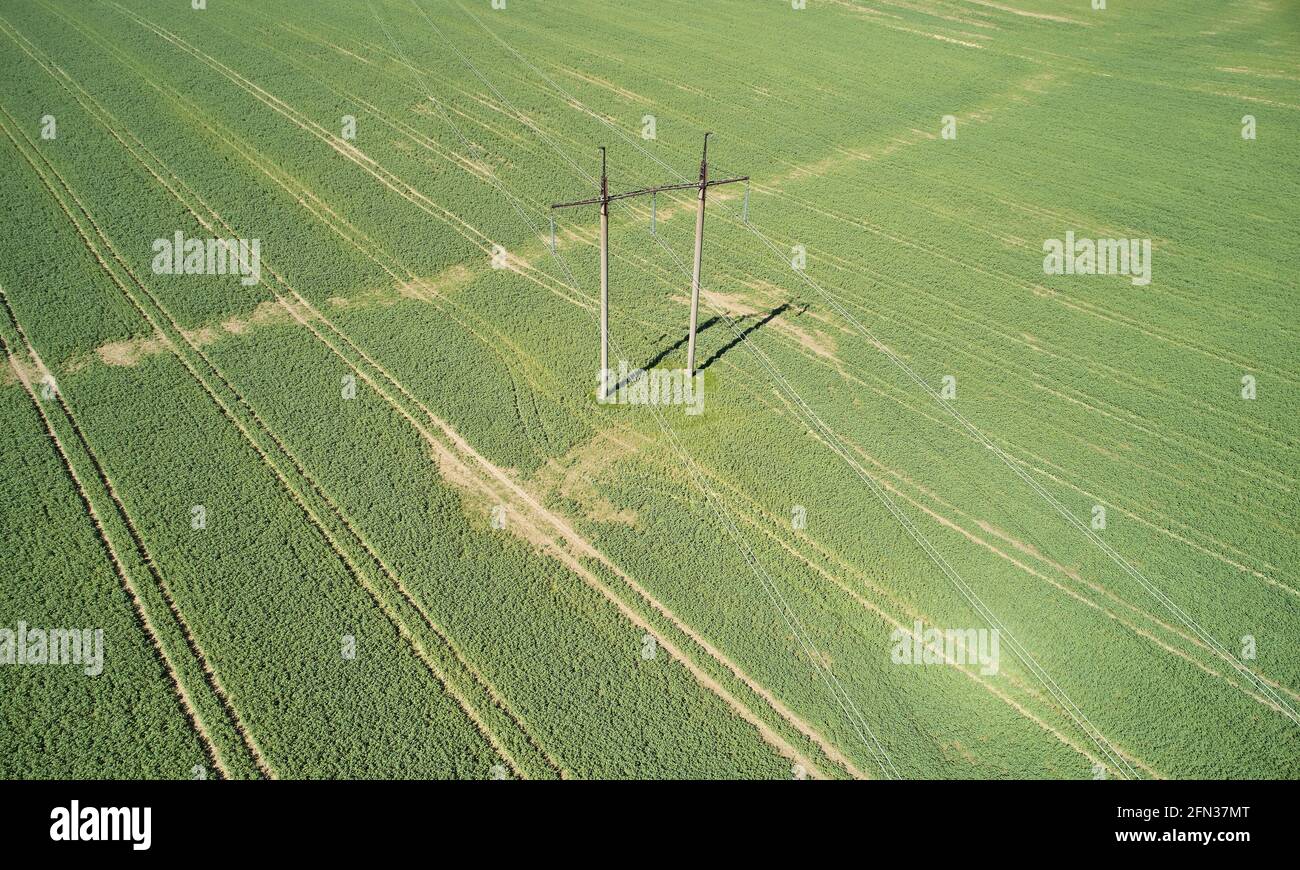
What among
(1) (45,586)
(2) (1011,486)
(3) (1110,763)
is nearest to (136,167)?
(1) (45,586)

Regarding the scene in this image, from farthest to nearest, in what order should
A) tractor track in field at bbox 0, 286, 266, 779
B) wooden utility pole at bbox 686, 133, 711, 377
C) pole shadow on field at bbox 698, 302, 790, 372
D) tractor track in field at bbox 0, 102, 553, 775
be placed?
pole shadow on field at bbox 698, 302, 790, 372
wooden utility pole at bbox 686, 133, 711, 377
tractor track in field at bbox 0, 102, 553, 775
tractor track in field at bbox 0, 286, 266, 779

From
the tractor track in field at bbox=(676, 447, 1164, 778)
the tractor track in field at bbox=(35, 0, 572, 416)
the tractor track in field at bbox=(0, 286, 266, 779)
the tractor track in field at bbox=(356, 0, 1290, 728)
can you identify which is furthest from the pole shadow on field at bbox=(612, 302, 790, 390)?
the tractor track in field at bbox=(0, 286, 266, 779)

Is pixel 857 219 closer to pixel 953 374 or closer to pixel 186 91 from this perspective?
pixel 953 374

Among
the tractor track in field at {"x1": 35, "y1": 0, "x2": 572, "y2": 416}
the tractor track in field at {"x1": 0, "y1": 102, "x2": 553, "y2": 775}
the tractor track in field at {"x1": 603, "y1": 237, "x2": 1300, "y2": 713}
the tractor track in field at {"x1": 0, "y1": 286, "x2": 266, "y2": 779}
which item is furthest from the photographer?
the tractor track in field at {"x1": 35, "y1": 0, "x2": 572, "y2": 416}

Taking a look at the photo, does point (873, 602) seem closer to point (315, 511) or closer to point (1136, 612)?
point (1136, 612)

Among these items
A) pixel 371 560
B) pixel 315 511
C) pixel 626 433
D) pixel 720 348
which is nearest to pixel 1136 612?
pixel 626 433

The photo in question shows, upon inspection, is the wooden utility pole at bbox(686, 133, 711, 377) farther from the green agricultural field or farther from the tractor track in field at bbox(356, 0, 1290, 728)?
the tractor track in field at bbox(356, 0, 1290, 728)

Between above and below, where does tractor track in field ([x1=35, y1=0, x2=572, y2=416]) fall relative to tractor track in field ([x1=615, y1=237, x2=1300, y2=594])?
above

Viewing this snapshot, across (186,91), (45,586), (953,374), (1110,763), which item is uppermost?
(186,91)
